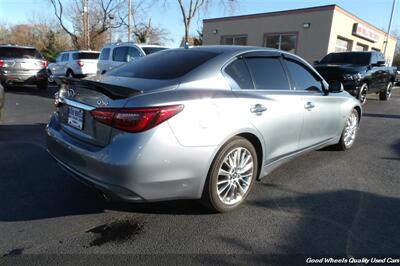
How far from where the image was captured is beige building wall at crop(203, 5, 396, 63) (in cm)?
2144

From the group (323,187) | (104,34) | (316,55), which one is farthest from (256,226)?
(104,34)

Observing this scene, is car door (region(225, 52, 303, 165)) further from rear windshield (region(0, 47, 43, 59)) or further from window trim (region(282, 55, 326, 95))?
rear windshield (region(0, 47, 43, 59))

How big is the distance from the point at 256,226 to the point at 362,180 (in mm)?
1976

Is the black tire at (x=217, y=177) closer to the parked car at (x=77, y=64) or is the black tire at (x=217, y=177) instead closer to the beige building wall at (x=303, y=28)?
the parked car at (x=77, y=64)

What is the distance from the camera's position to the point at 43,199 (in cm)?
356

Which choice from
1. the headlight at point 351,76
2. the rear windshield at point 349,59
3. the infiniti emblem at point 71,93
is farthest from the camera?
the rear windshield at point 349,59

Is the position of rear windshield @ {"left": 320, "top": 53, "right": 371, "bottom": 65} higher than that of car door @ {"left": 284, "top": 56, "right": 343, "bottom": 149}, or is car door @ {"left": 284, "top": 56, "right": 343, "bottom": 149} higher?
rear windshield @ {"left": 320, "top": 53, "right": 371, "bottom": 65}

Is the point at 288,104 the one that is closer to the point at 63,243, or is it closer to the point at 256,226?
the point at 256,226

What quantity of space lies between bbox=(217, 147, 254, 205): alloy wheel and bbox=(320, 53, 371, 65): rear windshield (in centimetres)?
948

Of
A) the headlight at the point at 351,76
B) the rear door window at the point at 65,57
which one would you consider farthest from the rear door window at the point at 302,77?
the rear door window at the point at 65,57

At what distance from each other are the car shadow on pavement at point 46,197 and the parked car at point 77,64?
36.2 ft

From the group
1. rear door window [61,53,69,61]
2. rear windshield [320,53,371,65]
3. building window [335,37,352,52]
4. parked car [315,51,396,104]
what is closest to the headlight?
parked car [315,51,396,104]

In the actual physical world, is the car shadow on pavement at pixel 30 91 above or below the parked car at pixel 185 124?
below

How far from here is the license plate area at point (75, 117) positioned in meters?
3.04
